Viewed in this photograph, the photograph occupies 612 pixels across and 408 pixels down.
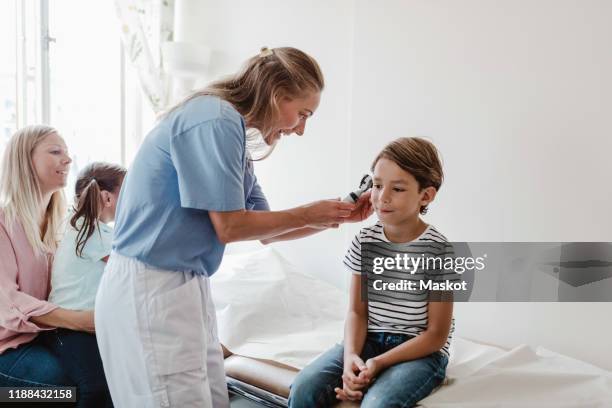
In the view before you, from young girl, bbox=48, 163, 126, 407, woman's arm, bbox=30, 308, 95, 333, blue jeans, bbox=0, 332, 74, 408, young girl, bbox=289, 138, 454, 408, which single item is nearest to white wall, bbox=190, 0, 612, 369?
young girl, bbox=289, 138, 454, 408

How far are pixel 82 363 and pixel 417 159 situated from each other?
1.10 meters

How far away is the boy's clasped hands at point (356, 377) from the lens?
1434mm

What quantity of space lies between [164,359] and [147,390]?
0.26 feet

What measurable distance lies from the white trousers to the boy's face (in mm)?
513

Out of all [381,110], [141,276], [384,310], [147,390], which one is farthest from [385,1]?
[147,390]

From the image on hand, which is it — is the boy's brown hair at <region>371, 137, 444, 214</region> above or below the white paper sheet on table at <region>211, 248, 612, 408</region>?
above

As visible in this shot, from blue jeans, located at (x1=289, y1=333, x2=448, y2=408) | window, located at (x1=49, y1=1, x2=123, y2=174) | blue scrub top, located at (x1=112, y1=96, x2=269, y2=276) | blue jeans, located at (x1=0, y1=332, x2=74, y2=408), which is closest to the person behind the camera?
blue scrub top, located at (x1=112, y1=96, x2=269, y2=276)

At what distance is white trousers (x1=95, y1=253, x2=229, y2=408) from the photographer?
1306mm

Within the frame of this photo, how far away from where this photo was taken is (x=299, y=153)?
108 inches

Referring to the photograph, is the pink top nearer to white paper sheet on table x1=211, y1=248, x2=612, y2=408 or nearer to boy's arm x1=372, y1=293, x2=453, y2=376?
white paper sheet on table x1=211, y1=248, x2=612, y2=408

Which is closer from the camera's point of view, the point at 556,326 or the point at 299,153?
the point at 556,326

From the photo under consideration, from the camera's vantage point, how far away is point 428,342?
4.83 feet

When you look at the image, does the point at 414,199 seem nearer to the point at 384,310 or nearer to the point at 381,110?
the point at 384,310

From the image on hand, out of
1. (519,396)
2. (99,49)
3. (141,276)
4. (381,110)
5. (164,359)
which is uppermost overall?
(99,49)
